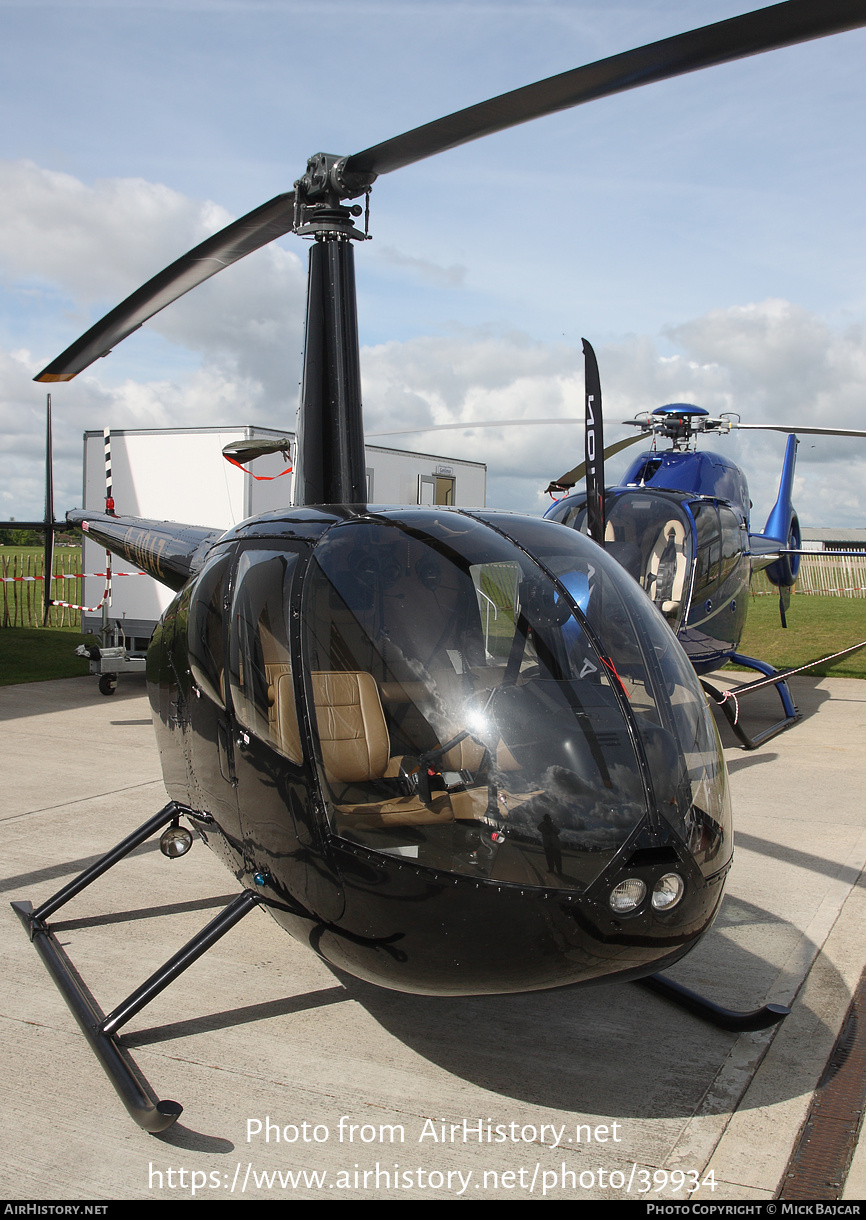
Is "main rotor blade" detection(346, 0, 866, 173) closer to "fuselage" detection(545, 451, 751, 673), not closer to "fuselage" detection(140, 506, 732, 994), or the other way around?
"fuselage" detection(140, 506, 732, 994)

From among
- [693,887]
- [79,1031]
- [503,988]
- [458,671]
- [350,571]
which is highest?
[350,571]

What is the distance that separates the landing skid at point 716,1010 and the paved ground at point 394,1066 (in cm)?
5

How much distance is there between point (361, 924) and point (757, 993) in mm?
1947

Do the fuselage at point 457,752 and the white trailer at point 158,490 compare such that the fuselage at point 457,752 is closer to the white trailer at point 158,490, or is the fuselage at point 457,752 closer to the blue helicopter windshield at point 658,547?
the blue helicopter windshield at point 658,547

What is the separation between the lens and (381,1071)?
2.98 metres

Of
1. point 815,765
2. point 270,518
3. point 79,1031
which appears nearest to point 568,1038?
point 79,1031

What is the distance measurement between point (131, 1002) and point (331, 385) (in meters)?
3.44

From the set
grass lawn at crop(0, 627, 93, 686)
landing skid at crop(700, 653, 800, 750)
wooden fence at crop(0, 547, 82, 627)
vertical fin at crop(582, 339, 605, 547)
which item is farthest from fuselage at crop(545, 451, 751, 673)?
wooden fence at crop(0, 547, 82, 627)

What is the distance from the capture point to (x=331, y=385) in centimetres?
523

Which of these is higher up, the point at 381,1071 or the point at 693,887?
the point at 693,887

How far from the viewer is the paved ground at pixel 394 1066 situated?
248 centimetres

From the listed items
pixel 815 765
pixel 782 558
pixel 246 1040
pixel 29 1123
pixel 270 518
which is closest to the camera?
pixel 29 1123

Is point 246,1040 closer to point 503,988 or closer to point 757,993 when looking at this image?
point 503,988

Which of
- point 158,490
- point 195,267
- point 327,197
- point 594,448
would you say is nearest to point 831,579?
point 158,490
